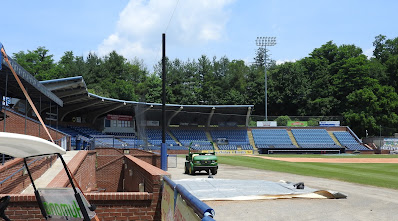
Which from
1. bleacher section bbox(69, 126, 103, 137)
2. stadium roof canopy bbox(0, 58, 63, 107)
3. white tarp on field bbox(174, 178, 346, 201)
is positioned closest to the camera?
stadium roof canopy bbox(0, 58, 63, 107)

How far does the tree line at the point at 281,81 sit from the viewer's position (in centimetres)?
9026

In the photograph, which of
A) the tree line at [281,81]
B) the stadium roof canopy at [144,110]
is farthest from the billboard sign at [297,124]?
the tree line at [281,81]

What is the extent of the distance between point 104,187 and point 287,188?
1479cm

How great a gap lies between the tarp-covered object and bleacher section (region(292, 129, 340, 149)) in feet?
223

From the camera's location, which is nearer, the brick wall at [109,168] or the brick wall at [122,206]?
the brick wall at [122,206]

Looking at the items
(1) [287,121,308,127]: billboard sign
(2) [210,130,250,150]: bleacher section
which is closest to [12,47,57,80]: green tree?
(2) [210,130,250,150]: bleacher section

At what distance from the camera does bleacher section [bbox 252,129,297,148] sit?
69.1m

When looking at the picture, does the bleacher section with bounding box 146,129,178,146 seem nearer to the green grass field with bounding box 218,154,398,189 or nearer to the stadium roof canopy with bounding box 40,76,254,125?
the stadium roof canopy with bounding box 40,76,254,125

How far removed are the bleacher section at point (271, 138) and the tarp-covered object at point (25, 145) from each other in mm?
64987

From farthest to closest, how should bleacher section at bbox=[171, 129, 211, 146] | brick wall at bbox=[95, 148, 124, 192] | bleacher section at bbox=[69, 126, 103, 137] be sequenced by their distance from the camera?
bleacher section at bbox=[171, 129, 211, 146] < bleacher section at bbox=[69, 126, 103, 137] < brick wall at bbox=[95, 148, 124, 192]

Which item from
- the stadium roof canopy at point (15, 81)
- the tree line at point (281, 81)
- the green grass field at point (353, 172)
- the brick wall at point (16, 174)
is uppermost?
the tree line at point (281, 81)

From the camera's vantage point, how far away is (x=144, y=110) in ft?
157

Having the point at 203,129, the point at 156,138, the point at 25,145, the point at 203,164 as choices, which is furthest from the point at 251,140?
the point at 25,145

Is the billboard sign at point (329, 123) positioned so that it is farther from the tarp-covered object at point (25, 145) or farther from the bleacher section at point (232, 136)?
the tarp-covered object at point (25, 145)
